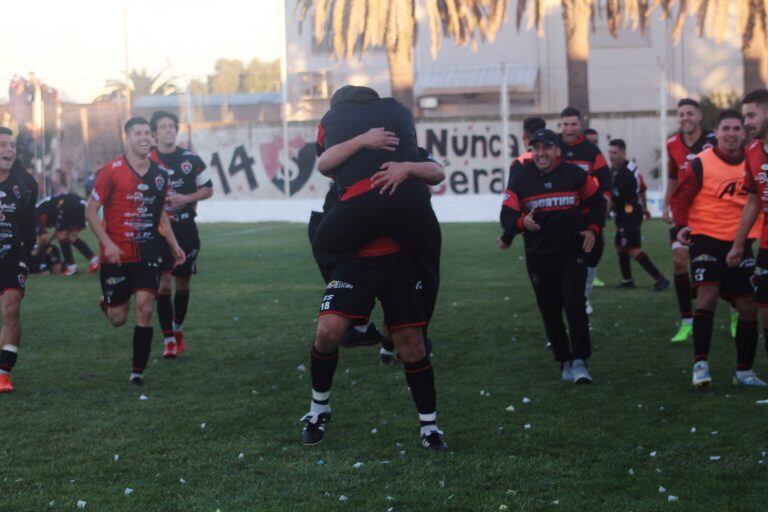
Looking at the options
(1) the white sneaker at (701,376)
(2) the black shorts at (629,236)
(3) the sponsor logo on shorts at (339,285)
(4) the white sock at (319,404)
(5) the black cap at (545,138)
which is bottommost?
(1) the white sneaker at (701,376)

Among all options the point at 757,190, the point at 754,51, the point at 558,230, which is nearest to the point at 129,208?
the point at 558,230

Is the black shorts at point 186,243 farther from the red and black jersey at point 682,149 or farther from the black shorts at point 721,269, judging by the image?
the black shorts at point 721,269

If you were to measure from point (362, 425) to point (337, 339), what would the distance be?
0.81 metres

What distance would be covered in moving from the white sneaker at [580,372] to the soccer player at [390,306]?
2.06 meters

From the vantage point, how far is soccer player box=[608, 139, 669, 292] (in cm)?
1388

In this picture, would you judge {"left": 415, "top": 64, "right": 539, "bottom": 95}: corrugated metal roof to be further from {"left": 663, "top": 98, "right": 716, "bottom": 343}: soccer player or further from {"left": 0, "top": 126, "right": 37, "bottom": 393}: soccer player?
{"left": 0, "top": 126, "right": 37, "bottom": 393}: soccer player

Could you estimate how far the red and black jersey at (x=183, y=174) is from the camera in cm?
982

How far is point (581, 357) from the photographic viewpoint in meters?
8.03

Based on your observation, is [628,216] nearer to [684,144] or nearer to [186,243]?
[684,144]

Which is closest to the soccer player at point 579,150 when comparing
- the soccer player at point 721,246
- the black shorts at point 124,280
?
the soccer player at point 721,246

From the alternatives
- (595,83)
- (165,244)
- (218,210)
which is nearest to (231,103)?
(595,83)

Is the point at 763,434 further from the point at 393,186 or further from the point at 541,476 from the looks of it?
the point at 393,186

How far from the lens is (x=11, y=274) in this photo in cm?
795

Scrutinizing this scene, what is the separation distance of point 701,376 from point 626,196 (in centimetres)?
663
